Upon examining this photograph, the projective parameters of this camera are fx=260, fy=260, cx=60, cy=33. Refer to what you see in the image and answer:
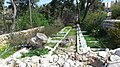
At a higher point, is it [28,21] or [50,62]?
[50,62]

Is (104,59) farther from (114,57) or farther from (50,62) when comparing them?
(50,62)

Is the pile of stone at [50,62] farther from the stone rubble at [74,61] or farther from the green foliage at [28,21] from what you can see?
the green foliage at [28,21]

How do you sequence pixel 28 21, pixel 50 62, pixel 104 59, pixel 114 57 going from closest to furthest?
1. pixel 114 57
2. pixel 104 59
3. pixel 50 62
4. pixel 28 21

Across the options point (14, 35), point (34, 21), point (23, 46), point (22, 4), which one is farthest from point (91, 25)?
point (22, 4)

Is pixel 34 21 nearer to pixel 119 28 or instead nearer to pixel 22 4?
pixel 22 4

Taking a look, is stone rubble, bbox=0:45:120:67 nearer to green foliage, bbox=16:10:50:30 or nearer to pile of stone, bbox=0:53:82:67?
pile of stone, bbox=0:53:82:67

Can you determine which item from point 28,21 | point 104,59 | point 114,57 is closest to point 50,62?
point 104,59

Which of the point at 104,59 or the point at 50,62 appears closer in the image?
the point at 104,59

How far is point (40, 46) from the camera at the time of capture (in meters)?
13.9

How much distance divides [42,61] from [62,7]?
39876 mm

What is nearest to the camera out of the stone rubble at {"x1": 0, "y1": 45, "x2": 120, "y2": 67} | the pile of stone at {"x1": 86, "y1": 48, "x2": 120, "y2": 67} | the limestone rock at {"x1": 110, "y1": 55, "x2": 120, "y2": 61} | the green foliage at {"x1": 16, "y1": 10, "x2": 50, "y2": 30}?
the pile of stone at {"x1": 86, "y1": 48, "x2": 120, "y2": 67}

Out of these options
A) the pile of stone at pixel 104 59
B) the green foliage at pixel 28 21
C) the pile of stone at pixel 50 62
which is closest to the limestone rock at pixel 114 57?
the pile of stone at pixel 104 59

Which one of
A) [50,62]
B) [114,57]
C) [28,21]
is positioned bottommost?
[28,21]

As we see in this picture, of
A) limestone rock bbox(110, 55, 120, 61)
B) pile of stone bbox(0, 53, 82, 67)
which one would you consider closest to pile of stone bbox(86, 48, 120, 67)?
limestone rock bbox(110, 55, 120, 61)
